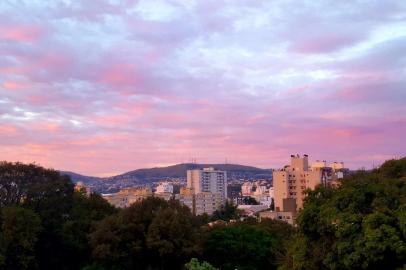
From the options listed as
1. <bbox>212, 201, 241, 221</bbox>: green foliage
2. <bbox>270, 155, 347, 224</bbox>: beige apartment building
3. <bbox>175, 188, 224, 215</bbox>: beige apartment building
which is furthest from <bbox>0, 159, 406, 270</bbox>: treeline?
<bbox>175, 188, 224, 215</bbox>: beige apartment building

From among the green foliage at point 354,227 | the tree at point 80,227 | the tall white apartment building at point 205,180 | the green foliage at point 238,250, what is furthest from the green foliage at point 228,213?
the tall white apartment building at point 205,180

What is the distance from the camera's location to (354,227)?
16.6 meters

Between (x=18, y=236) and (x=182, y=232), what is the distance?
276 inches

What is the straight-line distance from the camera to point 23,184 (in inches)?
1112

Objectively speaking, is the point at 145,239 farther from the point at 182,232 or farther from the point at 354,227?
the point at 354,227

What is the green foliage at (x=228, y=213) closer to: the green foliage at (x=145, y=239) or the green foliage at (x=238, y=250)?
the green foliage at (x=238, y=250)

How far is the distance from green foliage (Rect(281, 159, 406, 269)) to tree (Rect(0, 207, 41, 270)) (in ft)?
37.7

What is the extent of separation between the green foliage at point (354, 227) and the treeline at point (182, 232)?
29mm

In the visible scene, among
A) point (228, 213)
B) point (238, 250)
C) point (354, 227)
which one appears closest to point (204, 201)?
point (228, 213)

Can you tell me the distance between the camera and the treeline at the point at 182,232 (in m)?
16.5

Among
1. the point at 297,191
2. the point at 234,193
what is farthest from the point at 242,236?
the point at 234,193

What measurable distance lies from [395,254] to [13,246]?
16352 mm

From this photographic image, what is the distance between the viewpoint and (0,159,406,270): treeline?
1647 cm

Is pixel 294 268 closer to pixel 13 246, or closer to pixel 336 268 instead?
pixel 336 268
